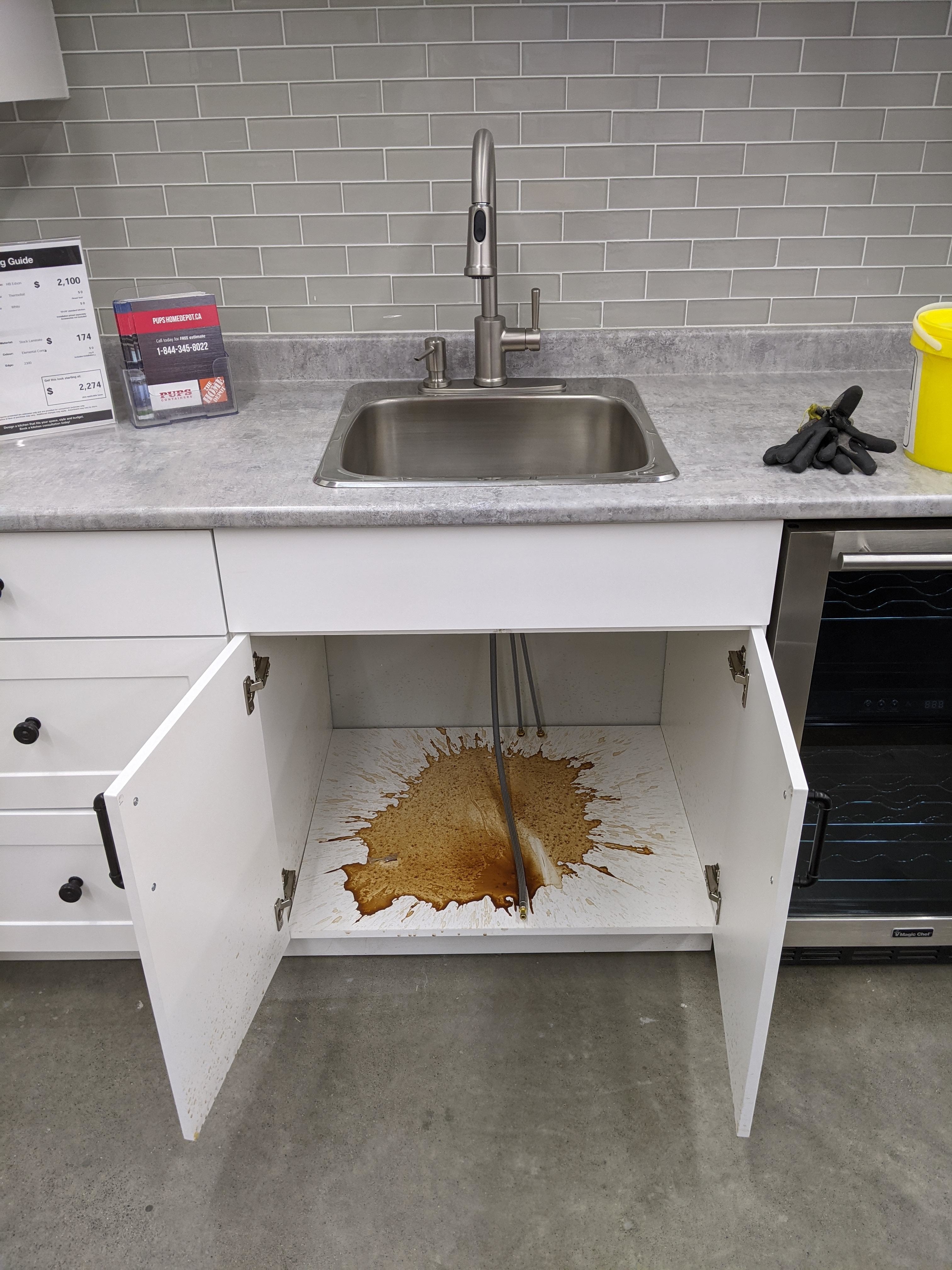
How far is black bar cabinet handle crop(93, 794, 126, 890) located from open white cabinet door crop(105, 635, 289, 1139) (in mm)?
17

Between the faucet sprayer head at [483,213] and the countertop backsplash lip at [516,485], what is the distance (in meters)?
0.26

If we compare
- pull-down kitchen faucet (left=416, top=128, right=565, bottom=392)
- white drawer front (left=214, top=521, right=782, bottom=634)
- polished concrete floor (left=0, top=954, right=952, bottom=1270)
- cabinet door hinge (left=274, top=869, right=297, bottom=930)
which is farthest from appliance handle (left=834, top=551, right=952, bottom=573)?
cabinet door hinge (left=274, top=869, right=297, bottom=930)

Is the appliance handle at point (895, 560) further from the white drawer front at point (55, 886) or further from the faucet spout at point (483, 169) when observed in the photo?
the white drawer front at point (55, 886)

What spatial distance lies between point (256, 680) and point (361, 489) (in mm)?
338

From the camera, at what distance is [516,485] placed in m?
1.35

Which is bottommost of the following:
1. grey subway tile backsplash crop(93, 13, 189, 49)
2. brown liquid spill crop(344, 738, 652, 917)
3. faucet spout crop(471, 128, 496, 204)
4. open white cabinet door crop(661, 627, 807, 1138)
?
brown liquid spill crop(344, 738, 652, 917)

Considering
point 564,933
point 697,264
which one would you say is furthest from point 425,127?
point 564,933

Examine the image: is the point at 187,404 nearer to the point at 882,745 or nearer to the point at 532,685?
the point at 532,685

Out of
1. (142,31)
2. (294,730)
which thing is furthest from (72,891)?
(142,31)

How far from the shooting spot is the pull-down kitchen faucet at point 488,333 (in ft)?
5.11

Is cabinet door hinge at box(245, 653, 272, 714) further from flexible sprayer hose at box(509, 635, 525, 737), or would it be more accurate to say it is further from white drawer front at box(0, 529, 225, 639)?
flexible sprayer hose at box(509, 635, 525, 737)

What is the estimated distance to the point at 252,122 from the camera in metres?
1.70

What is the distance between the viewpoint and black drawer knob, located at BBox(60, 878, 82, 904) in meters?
1.51

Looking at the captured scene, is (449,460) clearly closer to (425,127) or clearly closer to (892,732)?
(425,127)
